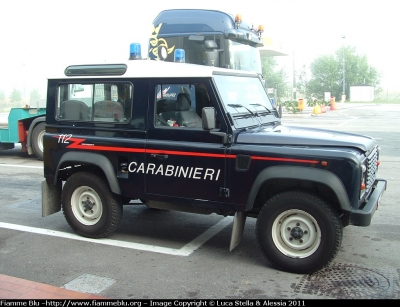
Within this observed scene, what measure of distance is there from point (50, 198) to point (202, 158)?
8.07 feet

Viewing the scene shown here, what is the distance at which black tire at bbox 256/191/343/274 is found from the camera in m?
4.73

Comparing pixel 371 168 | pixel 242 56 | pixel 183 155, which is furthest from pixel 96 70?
pixel 242 56

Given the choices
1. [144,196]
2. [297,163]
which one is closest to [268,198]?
[297,163]

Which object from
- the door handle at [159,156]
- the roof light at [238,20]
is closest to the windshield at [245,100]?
the door handle at [159,156]

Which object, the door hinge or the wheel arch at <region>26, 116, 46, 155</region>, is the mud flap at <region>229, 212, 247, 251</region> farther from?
the wheel arch at <region>26, 116, 46, 155</region>

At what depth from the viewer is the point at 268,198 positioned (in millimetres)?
5270

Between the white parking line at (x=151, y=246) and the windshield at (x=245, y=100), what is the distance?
164 cm

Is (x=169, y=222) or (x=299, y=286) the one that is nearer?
(x=299, y=286)

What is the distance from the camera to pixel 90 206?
19.9 feet

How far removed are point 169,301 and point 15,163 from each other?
371 inches

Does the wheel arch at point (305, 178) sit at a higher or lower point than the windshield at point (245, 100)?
lower

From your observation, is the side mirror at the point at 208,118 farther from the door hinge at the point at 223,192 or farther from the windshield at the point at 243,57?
the windshield at the point at 243,57

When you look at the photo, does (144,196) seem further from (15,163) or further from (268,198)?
(15,163)

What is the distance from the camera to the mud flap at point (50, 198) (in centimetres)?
637
